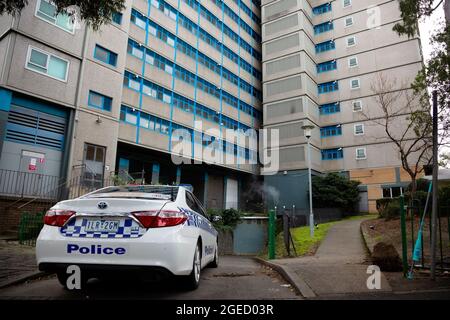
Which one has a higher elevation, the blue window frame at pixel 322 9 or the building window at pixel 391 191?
the blue window frame at pixel 322 9

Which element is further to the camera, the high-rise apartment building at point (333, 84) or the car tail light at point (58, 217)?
the high-rise apartment building at point (333, 84)

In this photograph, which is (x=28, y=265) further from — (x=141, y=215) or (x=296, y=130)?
(x=296, y=130)

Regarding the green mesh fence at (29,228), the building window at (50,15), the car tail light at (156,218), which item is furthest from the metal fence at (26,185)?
the car tail light at (156,218)

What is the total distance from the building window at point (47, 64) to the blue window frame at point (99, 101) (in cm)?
174

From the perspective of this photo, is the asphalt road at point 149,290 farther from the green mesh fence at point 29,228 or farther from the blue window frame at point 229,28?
the blue window frame at point 229,28

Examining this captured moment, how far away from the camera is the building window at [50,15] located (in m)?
17.2

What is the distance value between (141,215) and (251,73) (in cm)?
3677

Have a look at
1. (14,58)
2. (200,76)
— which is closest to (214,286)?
(14,58)

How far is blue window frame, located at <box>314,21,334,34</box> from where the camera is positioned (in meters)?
39.2

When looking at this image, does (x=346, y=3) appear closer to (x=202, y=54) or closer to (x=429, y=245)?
(x=202, y=54)

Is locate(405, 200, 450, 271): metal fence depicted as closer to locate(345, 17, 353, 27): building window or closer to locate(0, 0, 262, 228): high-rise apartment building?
locate(0, 0, 262, 228): high-rise apartment building

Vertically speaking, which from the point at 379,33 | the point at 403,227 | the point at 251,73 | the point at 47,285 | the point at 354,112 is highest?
the point at 379,33

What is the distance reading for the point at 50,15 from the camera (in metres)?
17.7

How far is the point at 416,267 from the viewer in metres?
6.25
